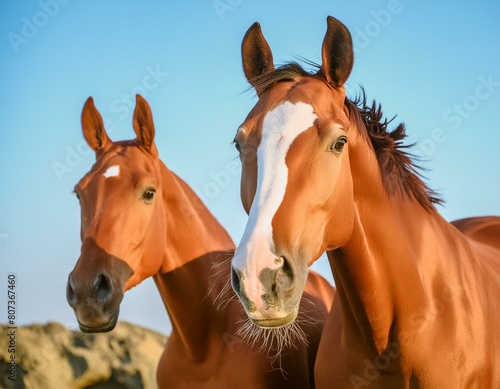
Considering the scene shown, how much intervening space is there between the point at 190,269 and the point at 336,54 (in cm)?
227

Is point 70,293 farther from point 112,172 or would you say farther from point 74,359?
point 74,359

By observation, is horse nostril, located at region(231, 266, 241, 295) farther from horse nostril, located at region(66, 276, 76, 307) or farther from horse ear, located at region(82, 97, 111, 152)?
horse ear, located at region(82, 97, 111, 152)

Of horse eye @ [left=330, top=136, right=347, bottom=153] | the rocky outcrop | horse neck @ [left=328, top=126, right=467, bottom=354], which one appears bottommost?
the rocky outcrop

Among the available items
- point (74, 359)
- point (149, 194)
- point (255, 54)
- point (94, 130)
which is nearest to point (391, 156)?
point (255, 54)

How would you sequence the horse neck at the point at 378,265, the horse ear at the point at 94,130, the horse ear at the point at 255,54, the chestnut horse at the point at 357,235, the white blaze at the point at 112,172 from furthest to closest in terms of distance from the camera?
the horse ear at the point at 94,130, the white blaze at the point at 112,172, the horse ear at the point at 255,54, the horse neck at the point at 378,265, the chestnut horse at the point at 357,235

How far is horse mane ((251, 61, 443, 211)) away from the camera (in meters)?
3.29

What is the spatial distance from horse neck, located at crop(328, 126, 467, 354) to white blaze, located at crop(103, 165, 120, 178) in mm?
2070

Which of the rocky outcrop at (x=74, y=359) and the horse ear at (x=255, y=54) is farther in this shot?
the rocky outcrop at (x=74, y=359)

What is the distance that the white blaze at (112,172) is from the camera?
14.9 feet

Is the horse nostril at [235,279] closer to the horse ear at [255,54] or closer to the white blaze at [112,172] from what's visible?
the horse ear at [255,54]

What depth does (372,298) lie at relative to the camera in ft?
10.1

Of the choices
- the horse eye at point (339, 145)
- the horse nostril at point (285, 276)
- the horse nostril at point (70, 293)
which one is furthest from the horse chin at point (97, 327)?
the horse eye at point (339, 145)

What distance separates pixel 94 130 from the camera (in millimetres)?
5250

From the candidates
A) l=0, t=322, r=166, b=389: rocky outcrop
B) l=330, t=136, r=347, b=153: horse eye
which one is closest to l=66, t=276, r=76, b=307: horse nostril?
l=330, t=136, r=347, b=153: horse eye
